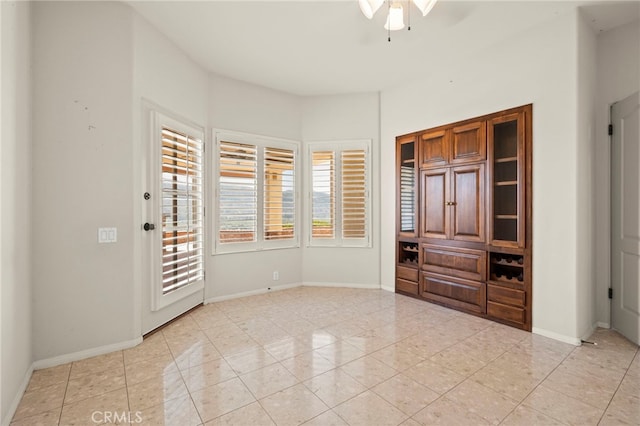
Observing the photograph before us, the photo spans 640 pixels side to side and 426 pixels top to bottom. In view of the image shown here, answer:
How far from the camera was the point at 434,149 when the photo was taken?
3.76 metres

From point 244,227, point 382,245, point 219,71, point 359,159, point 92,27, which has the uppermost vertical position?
point 219,71

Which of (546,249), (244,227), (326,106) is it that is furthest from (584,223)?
(244,227)

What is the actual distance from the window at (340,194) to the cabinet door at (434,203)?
0.86 metres

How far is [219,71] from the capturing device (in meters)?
3.77

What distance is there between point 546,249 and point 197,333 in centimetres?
344

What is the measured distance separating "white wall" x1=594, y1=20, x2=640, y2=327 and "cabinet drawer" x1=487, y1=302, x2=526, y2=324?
2.72ft

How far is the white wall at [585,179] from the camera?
2652 millimetres

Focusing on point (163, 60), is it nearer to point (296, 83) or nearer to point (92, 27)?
point (92, 27)

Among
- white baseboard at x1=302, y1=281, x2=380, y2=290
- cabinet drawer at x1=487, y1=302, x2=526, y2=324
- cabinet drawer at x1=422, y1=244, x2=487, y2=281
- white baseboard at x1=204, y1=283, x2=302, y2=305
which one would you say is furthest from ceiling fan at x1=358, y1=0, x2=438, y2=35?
white baseboard at x1=204, y1=283, x2=302, y2=305

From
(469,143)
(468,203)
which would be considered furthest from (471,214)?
(469,143)

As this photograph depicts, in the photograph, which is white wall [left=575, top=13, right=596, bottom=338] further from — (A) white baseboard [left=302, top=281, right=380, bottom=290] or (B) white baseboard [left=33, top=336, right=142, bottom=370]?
(B) white baseboard [left=33, top=336, right=142, bottom=370]

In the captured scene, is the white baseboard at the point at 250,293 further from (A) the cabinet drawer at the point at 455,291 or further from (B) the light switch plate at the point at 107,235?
(A) the cabinet drawer at the point at 455,291

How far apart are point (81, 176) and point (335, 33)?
2637 mm

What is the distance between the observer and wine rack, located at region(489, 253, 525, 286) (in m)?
3.07
